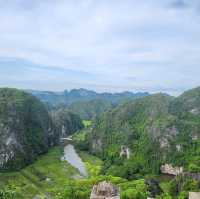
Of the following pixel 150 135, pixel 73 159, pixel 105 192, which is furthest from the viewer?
pixel 73 159

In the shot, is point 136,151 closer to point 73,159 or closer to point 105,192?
point 73,159

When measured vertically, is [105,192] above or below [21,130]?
above

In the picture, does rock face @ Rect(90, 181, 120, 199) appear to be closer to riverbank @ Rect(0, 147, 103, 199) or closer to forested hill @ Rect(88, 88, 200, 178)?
riverbank @ Rect(0, 147, 103, 199)

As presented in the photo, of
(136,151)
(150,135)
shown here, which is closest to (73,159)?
(136,151)

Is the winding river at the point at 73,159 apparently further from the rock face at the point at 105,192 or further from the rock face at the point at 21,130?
the rock face at the point at 105,192

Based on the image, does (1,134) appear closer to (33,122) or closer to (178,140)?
(33,122)

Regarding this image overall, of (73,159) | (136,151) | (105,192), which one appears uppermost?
(105,192)

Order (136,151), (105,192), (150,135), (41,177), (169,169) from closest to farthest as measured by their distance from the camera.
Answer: (105,192), (41,177), (169,169), (136,151), (150,135)

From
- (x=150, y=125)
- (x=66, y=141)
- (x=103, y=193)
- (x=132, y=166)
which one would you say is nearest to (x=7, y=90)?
(x=66, y=141)

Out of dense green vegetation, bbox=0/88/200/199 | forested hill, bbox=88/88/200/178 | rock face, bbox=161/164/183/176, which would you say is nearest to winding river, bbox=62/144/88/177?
dense green vegetation, bbox=0/88/200/199
